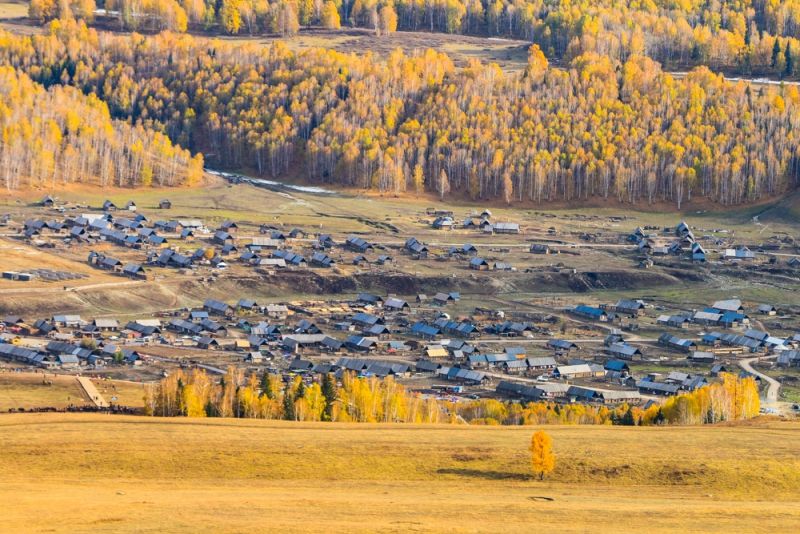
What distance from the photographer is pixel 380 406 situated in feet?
333

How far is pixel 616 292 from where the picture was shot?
578 ft

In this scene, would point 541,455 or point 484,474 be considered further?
point 484,474

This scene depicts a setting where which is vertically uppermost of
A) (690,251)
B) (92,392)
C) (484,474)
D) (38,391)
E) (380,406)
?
(484,474)

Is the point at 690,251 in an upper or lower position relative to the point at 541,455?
lower

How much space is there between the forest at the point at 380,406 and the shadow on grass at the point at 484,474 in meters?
16.3

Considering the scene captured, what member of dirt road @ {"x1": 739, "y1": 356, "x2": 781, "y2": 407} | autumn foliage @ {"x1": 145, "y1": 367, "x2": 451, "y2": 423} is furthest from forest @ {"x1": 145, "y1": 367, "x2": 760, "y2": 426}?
dirt road @ {"x1": 739, "y1": 356, "x2": 781, "y2": 407}

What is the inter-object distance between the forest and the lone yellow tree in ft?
Answer: 57.0

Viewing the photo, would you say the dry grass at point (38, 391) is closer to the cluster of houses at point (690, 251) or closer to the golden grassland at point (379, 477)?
the golden grassland at point (379, 477)

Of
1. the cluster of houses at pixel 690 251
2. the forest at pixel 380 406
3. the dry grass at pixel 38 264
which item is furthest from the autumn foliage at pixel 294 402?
the cluster of houses at pixel 690 251

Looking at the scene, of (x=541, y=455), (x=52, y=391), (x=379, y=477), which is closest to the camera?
(x=379, y=477)

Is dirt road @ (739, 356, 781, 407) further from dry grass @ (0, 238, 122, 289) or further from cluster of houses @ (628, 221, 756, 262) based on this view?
dry grass @ (0, 238, 122, 289)

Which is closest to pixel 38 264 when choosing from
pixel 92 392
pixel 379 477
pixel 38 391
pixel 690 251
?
pixel 38 391

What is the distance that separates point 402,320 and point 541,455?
237 ft

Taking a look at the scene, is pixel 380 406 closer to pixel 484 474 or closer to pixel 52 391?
pixel 484 474
